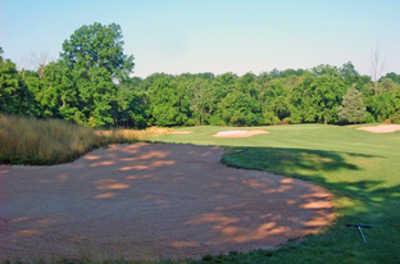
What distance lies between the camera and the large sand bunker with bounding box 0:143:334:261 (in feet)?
16.1

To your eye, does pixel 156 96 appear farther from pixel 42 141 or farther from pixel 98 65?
pixel 42 141

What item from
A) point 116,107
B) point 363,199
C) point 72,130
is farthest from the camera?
point 116,107

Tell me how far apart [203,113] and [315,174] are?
38038 millimetres

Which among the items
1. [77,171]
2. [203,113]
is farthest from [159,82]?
[77,171]

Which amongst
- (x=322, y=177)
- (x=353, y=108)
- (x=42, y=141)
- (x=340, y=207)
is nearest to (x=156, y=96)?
(x=353, y=108)

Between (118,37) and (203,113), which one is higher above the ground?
(118,37)

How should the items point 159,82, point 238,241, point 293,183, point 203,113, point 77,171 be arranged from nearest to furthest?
point 238,241, point 293,183, point 77,171, point 159,82, point 203,113

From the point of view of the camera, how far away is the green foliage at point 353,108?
43.0m

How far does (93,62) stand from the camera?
38844mm

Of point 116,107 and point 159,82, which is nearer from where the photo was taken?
point 116,107

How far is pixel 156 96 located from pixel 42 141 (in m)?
32.5

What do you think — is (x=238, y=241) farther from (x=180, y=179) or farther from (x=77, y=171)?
(x=77, y=171)

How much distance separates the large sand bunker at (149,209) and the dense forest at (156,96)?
2226 centimetres

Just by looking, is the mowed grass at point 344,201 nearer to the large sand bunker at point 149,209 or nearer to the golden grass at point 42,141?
the large sand bunker at point 149,209
